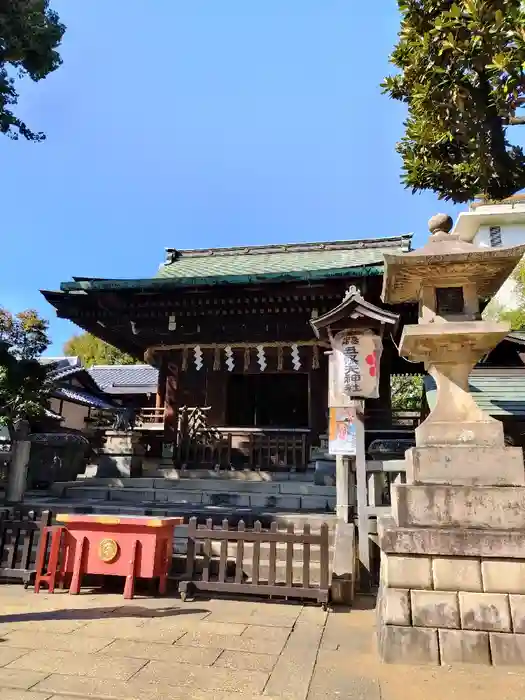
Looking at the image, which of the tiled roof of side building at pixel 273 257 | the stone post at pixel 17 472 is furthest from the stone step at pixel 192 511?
the tiled roof of side building at pixel 273 257

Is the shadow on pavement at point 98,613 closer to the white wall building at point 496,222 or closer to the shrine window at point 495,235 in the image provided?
the white wall building at point 496,222

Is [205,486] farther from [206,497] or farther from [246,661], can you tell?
[246,661]

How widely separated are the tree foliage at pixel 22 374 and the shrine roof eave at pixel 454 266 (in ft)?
38.0

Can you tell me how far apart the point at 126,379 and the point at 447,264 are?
87.6 feet

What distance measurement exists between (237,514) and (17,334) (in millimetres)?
12861

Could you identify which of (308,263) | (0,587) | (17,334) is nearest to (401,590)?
(0,587)

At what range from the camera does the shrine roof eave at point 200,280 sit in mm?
11000

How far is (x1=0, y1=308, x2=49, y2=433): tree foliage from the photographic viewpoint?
12930 mm

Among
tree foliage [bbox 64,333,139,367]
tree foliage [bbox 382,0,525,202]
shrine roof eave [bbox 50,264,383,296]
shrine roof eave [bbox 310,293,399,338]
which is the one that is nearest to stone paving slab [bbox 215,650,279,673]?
shrine roof eave [bbox 310,293,399,338]

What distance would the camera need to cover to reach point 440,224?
196 inches

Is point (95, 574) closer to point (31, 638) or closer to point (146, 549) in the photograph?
point (146, 549)

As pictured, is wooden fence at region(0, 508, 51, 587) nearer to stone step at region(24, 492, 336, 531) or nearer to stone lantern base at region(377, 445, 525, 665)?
stone step at region(24, 492, 336, 531)

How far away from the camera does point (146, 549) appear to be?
223 inches

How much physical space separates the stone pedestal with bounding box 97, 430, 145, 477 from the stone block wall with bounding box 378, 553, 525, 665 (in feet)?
28.3
